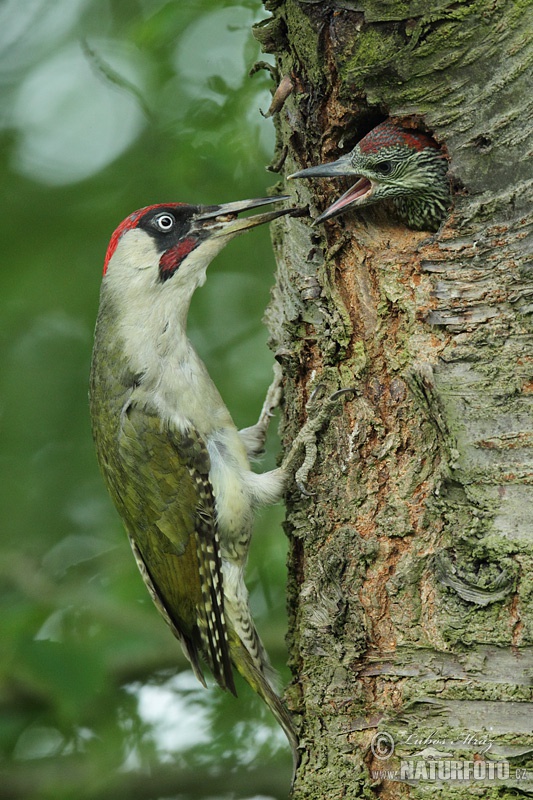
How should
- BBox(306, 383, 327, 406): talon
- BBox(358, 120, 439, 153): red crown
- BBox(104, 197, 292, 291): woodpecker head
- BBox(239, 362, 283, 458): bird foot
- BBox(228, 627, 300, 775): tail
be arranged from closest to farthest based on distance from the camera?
1. BBox(358, 120, 439, 153): red crown
2. BBox(306, 383, 327, 406): talon
3. BBox(228, 627, 300, 775): tail
4. BBox(104, 197, 292, 291): woodpecker head
5. BBox(239, 362, 283, 458): bird foot

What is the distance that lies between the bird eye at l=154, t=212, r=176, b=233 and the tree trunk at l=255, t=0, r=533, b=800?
893 mm

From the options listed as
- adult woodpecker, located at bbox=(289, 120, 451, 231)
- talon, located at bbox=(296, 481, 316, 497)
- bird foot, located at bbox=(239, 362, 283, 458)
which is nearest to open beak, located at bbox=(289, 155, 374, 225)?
adult woodpecker, located at bbox=(289, 120, 451, 231)

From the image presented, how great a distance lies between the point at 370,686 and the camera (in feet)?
8.95

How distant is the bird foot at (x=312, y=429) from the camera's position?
297 cm

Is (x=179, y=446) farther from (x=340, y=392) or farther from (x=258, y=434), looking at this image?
(x=340, y=392)

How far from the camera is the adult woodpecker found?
290cm

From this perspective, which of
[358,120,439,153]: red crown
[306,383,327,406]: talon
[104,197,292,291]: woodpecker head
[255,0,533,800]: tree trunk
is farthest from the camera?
[104,197,292,291]: woodpecker head

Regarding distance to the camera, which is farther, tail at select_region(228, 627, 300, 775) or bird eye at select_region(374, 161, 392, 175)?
tail at select_region(228, 627, 300, 775)

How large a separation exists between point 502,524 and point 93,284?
11.5 ft

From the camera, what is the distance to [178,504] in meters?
3.81

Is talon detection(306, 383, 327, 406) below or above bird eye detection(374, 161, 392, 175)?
below

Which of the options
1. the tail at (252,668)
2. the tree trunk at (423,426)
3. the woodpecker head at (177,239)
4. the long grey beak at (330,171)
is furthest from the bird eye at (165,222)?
the tail at (252,668)

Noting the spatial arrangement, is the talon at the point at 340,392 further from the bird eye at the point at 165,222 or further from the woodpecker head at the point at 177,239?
the bird eye at the point at 165,222

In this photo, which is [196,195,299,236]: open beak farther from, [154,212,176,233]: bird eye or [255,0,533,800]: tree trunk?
[255,0,533,800]: tree trunk
